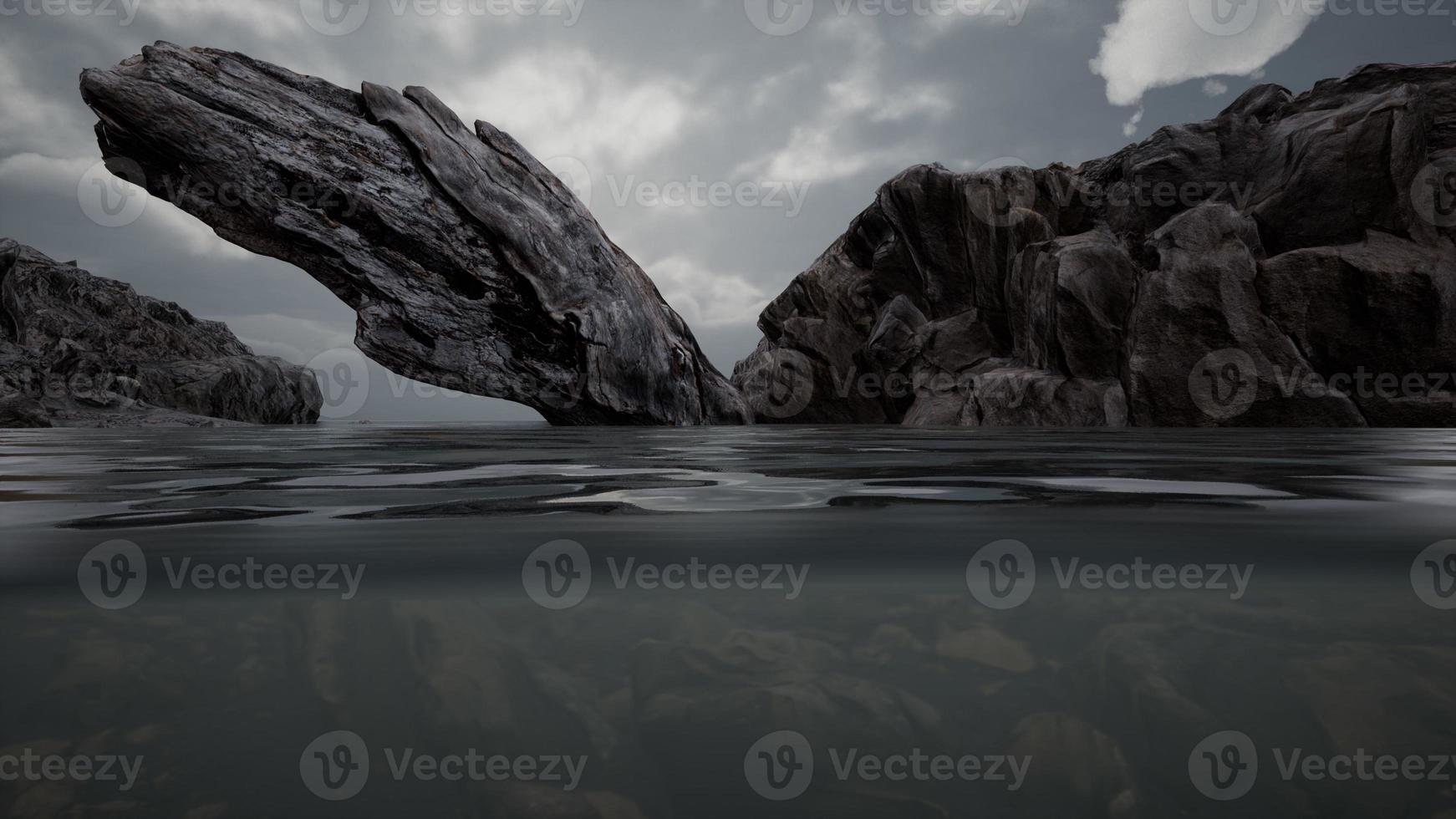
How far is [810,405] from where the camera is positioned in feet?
69.4

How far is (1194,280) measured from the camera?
12.0 meters

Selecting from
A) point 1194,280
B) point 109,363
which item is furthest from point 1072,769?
point 109,363

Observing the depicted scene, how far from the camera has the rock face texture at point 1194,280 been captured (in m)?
11.3

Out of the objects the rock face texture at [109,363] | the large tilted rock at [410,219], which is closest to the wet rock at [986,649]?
the large tilted rock at [410,219]

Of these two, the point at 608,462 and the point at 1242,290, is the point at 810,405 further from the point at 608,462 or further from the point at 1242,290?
the point at 608,462

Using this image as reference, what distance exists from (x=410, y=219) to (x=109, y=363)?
1132 cm

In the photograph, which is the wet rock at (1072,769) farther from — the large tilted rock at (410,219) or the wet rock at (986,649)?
the large tilted rock at (410,219)

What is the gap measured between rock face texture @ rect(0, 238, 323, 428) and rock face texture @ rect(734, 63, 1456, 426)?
45.2ft

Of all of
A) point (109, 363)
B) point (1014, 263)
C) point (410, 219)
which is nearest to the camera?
point (410, 219)

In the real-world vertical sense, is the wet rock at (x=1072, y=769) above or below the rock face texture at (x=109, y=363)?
below

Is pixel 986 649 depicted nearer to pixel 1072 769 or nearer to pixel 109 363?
pixel 1072 769

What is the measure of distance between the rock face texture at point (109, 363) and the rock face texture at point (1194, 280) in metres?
13.8

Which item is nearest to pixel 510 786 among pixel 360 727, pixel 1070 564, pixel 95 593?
pixel 360 727

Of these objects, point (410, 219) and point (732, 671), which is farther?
point (410, 219)
